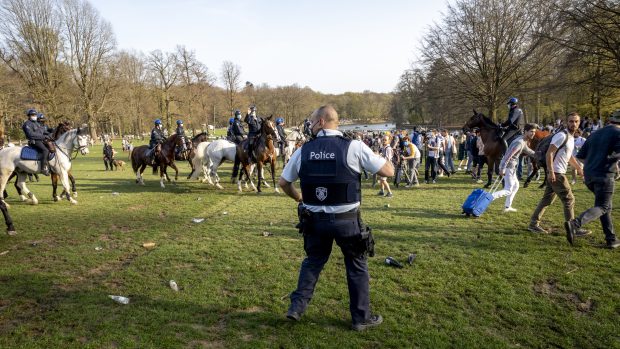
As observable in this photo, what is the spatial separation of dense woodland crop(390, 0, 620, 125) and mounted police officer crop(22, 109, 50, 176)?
23.8 meters

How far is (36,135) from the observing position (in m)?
10.4

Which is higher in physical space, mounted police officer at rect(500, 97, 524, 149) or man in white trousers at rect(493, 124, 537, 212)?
mounted police officer at rect(500, 97, 524, 149)

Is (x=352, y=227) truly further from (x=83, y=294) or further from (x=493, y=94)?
(x=493, y=94)

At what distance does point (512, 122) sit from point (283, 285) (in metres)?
10.5

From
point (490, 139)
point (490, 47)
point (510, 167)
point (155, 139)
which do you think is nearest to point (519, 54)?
point (490, 47)

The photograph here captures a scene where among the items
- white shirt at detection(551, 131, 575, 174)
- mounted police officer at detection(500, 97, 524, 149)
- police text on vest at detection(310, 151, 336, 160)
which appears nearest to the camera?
police text on vest at detection(310, 151, 336, 160)

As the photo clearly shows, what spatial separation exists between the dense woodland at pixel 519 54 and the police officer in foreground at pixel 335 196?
20587mm

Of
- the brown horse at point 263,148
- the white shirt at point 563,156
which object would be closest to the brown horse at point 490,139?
the white shirt at point 563,156

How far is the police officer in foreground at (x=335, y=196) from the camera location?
3.60 metres

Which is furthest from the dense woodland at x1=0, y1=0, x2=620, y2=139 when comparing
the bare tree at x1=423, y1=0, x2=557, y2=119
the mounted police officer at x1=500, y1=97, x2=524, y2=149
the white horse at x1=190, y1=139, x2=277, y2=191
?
the white horse at x1=190, y1=139, x2=277, y2=191

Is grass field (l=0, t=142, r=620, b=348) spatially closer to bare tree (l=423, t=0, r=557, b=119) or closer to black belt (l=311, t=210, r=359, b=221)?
black belt (l=311, t=210, r=359, b=221)

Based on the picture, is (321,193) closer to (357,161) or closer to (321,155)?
(321,155)

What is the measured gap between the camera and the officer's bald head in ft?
12.3

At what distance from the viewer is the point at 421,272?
17.7 feet
